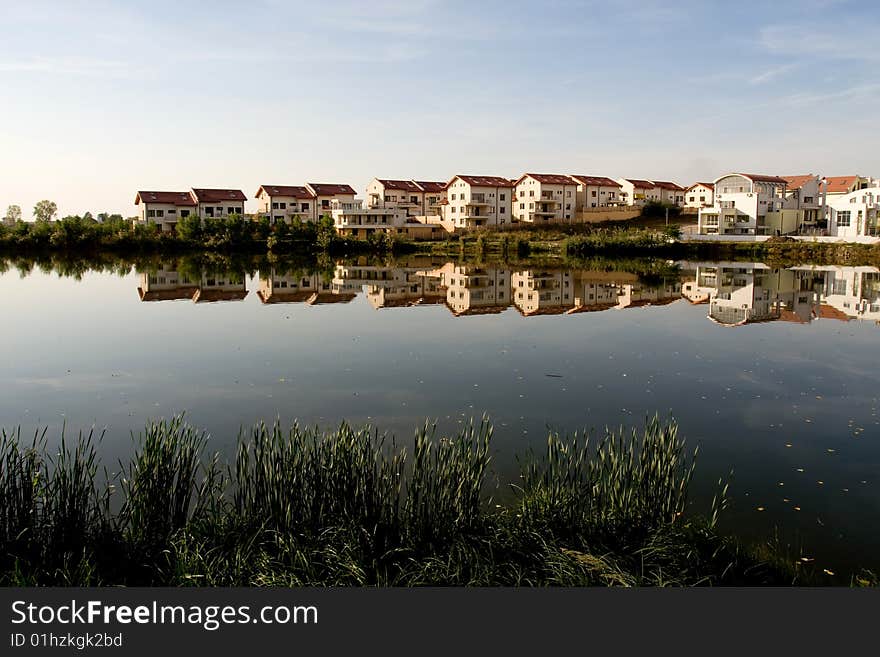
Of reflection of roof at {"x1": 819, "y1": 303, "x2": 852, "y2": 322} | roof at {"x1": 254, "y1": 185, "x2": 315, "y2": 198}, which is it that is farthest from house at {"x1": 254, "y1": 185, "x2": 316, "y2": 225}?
reflection of roof at {"x1": 819, "y1": 303, "x2": 852, "y2": 322}

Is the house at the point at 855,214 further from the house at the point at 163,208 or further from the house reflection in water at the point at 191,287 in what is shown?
the house at the point at 163,208

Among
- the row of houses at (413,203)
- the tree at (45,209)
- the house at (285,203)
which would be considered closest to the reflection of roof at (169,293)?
the row of houses at (413,203)

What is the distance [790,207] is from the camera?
65062 mm

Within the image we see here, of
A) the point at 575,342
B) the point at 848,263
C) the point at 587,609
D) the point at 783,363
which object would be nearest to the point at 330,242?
the point at 848,263

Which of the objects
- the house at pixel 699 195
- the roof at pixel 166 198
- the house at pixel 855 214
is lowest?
the house at pixel 855 214

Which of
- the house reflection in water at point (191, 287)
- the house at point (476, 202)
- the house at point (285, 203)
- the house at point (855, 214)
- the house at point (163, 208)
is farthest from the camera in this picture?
the house at point (285, 203)

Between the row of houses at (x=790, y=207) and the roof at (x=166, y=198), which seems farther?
the roof at (x=166, y=198)

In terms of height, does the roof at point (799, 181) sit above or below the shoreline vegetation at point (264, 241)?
above

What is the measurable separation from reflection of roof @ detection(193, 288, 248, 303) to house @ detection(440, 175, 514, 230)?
4582 cm

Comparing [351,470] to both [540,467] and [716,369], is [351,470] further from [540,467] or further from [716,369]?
[716,369]

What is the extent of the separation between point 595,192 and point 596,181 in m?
1.49

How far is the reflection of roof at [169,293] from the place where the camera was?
3027 cm

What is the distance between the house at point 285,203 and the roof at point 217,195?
2.65m

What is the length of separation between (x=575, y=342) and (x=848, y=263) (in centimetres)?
3712
